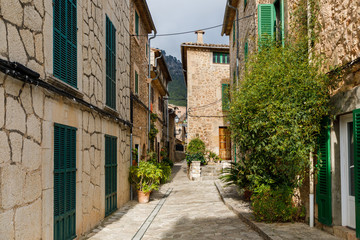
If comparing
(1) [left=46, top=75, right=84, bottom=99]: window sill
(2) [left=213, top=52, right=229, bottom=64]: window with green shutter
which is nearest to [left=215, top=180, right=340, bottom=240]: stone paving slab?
(1) [left=46, top=75, right=84, bottom=99]: window sill

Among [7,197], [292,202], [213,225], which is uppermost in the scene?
[7,197]

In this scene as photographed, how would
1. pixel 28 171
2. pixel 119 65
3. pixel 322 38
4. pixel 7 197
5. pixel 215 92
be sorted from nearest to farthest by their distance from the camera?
pixel 7 197 → pixel 28 171 → pixel 322 38 → pixel 119 65 → pixel 215 92

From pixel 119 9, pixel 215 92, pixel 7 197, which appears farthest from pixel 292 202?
pixel 215 92

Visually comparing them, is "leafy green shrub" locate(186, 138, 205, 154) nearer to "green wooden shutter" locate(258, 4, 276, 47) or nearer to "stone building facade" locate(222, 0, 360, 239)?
"green wooden shutter" locate(258, 4, 276, 47)

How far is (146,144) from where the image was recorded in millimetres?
15359

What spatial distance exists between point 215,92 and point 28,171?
1888 centimetres

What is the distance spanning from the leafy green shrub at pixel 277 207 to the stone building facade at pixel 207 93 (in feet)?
47.0

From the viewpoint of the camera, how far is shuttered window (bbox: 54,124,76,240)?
5.37 metres

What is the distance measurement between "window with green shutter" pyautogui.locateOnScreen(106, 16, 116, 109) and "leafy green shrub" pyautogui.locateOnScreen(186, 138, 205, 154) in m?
11.2

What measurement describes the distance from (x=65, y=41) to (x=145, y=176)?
20.8 ft

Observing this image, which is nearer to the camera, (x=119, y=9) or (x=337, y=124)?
(x=337, y=124)

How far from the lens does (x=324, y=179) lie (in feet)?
20.9

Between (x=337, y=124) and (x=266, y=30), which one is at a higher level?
(x=266, y=30)

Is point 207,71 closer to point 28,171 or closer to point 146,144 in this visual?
point 146,144
